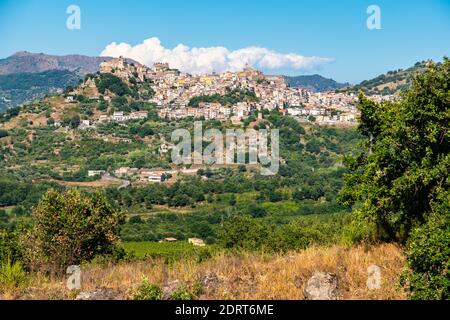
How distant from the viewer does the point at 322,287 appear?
5.77 metres

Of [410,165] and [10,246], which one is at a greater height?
[410,165]

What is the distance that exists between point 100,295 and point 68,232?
5421 mm

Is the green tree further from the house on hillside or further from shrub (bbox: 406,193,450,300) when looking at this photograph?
the house on hillside

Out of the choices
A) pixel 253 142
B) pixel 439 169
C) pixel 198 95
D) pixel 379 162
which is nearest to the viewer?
pixel 439 169

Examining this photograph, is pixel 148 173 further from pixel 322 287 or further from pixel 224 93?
pixel 322 287

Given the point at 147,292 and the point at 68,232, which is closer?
the point at 147,292

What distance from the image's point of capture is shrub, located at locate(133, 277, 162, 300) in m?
5.54

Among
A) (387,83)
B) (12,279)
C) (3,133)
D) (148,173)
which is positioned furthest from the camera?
(387,83)

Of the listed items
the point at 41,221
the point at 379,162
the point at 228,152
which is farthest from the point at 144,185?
the point at 379,162

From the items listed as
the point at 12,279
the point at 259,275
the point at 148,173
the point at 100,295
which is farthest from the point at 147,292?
the point at 148,173

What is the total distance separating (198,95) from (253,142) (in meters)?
58.3

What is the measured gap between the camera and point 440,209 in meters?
5.83

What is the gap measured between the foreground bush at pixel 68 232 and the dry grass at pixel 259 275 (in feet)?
11.1

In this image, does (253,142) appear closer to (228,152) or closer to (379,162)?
(228,152)
